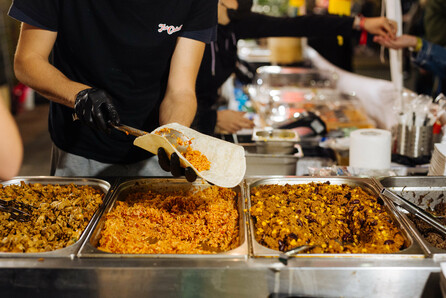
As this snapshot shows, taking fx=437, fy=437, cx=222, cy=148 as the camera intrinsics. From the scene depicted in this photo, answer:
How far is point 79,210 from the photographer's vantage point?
1613mm

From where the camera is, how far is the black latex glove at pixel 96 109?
163 centimetres

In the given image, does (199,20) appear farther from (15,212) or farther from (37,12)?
(15,212)

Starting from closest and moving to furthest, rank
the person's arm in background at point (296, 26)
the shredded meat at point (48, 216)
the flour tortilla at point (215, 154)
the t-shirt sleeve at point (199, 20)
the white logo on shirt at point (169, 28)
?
the shredded meat at point (48, 216), the flour tortilla at point (215, 154), the white logo on shirt at point (169, 28), the t-shirt sleeve at point (199, 20), the person's arm in background at point (296, 26)

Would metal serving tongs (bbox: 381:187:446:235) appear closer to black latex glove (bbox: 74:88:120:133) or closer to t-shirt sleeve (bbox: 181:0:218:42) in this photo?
black latex glove (bbox: 74:88:120:133)

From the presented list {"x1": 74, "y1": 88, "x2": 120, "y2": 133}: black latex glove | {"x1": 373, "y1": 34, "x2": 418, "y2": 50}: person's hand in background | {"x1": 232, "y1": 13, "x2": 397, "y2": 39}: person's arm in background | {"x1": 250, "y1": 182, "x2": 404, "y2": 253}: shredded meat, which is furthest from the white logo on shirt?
{"x1": 373, "y1": 34, "x2": 418, "y2": 50}: person's hand in background

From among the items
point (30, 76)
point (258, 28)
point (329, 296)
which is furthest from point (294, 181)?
point (258, 28)

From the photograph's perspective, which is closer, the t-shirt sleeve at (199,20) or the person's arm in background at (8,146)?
the person's arm in background at (8,146)

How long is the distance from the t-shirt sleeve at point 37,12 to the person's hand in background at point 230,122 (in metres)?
1.42

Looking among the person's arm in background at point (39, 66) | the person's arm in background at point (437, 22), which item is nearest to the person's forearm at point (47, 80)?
the person's arm in background at point (39, 66)

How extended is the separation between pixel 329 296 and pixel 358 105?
9.80 feet

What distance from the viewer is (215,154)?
67.6 inches

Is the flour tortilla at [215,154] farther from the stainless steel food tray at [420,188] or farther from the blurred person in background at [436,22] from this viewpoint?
the blurred person in background at [436,22]

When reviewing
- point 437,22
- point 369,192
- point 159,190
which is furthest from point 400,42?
point 437,22

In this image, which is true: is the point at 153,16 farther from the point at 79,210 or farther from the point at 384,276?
the point at 384,276
